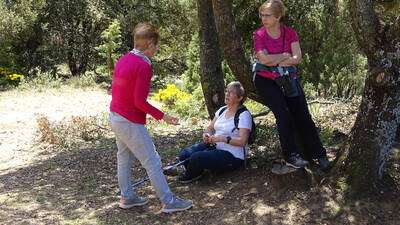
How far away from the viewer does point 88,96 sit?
14.8m

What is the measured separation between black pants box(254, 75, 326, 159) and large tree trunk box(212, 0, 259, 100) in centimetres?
74

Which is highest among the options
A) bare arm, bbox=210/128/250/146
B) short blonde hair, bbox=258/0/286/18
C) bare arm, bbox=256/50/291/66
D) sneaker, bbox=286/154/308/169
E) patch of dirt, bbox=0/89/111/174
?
short blonde hair, bbox=258/0/286/18

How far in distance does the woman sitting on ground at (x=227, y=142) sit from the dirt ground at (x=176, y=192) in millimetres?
203

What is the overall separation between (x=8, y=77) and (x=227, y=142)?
1357 centimetres

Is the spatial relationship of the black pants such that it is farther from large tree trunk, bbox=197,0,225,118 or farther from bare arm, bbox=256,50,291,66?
large tree trunk, bbox=197,0,225,118

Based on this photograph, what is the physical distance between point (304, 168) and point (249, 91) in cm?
121

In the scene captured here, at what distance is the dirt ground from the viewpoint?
444 cm

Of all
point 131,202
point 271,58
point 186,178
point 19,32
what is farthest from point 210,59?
point 19,32

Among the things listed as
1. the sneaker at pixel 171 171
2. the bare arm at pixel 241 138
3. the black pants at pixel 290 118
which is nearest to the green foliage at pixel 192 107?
the sneaker at pixel 171 171

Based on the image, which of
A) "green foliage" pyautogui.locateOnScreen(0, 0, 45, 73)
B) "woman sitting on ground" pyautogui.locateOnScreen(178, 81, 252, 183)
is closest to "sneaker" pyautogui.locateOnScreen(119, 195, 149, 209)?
"woman sitting on ground" pyautogui.locateOnScreen(178, 81, 252, 183)

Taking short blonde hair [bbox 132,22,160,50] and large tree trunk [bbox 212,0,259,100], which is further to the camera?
large tree trunk [bbox 212,0,259,100]

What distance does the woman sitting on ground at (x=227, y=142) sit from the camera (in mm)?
5152

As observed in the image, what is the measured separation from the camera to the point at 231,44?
5.60 m

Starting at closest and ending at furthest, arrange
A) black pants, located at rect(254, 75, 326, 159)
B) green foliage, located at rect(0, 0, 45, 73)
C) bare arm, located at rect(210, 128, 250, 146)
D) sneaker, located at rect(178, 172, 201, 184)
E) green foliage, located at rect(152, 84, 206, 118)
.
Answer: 1. black pants, located at rect(254, 75, 326, 159)
2. bare arm, located at rect(210, 128, 250, 146)
3. sneaker, located at rect(178, 172, 201, 184)
4. green foliage, located at rect(152, 84, 206, 118)
5. green foliage, located at rect(0, 0, 45, 73)
